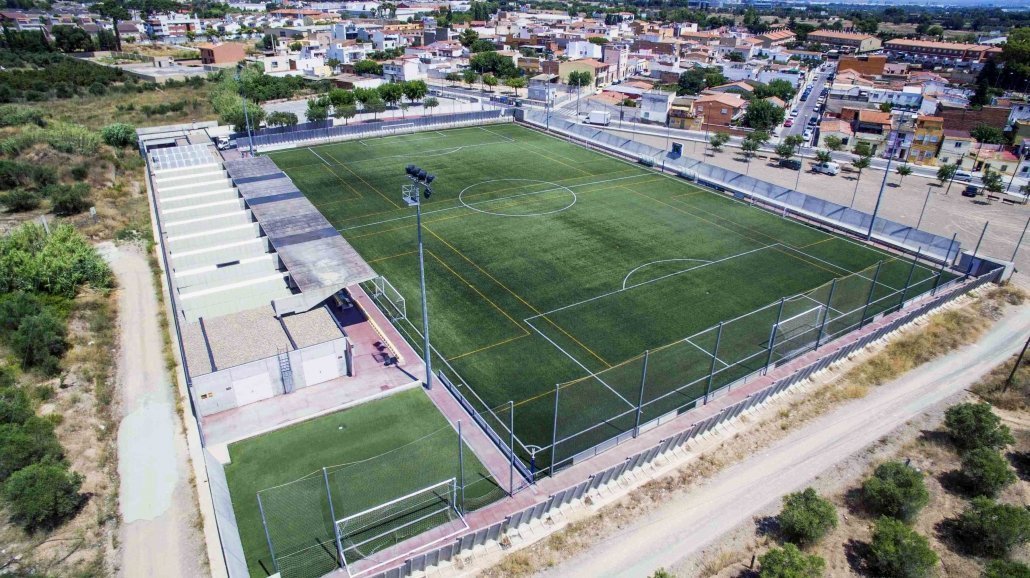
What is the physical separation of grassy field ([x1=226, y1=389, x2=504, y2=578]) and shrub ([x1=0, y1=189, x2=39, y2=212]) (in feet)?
115

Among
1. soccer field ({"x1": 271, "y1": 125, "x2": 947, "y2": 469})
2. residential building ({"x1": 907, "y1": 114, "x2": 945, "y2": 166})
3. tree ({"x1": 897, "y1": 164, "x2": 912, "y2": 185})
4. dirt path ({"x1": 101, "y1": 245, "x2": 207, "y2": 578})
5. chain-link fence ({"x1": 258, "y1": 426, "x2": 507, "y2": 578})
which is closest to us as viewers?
chain-link fence ({"x1": 258, "y1": 426, "x2": 507, "y2": 578})

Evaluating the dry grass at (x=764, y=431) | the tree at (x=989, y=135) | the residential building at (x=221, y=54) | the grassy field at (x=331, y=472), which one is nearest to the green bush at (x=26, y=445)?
the grassy field at (x=331, y=472)

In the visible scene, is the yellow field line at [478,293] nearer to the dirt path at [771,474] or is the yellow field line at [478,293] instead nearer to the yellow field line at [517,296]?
the yellow field line at [517,296]

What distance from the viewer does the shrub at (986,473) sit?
20.1m

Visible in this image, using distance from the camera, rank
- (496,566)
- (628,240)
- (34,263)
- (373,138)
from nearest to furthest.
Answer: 1. (496,566)
2. (34,263)
3. (628,240)
4. (373,138)


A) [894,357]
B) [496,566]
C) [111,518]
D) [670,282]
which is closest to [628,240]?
[670,282]

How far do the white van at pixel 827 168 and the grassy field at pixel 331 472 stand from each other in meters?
52.5

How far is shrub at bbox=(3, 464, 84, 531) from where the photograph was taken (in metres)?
17.6

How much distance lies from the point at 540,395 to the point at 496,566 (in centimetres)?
804

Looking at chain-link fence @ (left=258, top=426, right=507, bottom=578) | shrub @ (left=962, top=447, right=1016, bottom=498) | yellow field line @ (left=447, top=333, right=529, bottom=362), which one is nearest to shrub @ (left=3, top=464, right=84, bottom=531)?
chain-link fence @ (left=258, top=426, right=507, bottom=578)

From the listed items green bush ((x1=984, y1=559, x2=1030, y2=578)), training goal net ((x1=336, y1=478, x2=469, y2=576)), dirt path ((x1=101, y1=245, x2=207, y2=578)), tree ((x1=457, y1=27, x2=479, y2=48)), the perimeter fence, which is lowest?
dirt path ((x1=101, y1=245, x2=207, y2=578))

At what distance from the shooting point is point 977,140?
72.4 metres

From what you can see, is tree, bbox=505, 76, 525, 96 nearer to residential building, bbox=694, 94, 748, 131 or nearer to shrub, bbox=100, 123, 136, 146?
residential building, bbox=694, 94, 748, 131

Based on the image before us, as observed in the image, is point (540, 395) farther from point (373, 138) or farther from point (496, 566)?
point (373, 138)
